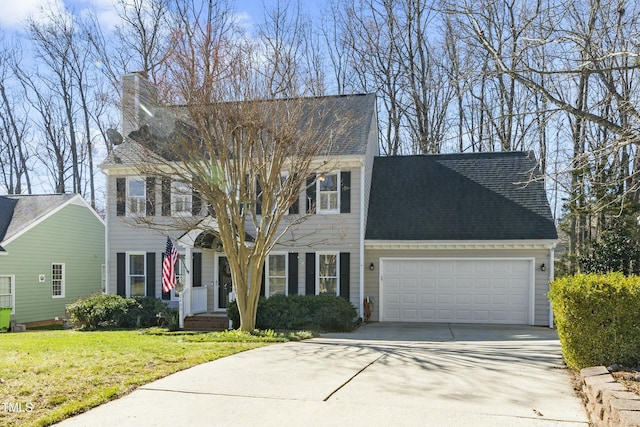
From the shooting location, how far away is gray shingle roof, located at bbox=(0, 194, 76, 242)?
65.4ft

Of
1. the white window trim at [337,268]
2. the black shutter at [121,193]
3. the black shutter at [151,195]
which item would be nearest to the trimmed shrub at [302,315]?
the white window trim at [337,268]

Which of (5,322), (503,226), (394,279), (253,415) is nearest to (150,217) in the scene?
(5,322)

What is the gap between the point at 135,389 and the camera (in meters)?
6.63

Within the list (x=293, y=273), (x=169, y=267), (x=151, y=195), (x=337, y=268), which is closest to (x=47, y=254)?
(x=151, y=195)

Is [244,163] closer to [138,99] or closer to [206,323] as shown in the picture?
[138,99]

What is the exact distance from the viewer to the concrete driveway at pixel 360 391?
555 centimetres

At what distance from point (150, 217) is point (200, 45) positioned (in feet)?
23.3

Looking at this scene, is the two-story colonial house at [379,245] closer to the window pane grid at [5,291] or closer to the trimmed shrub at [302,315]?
the trimmed shrub at [302,315]

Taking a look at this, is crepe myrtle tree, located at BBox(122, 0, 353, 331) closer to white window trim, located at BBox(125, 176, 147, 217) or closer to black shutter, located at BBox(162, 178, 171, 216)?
black shutter, located at BBox(162, 178, 171, 216)

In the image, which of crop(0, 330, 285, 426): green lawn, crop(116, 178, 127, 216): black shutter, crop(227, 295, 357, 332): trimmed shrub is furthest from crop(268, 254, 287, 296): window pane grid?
crop(0, 330, 285, 426): green lawn

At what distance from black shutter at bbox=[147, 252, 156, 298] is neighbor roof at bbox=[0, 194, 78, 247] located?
230 inches

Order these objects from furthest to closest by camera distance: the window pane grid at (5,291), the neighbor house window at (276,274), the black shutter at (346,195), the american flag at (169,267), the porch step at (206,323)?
1. the window pane grid at (5,291)
2. the neighbor house window at (276,274)
3. the black shutter at (346,195)
4. the porch step at (206,323)
5. the american flag at (169,267)

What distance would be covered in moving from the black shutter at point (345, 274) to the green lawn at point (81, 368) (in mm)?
5063

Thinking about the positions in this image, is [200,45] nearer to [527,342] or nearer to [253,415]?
[253,415]
